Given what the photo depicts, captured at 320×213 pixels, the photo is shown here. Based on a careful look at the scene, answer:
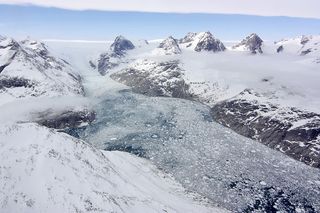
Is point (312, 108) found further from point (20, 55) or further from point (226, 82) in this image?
point (20, 55)

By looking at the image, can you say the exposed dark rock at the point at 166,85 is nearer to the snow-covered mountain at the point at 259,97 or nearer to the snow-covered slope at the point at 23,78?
the snow-covered mountain at the point at 259,97

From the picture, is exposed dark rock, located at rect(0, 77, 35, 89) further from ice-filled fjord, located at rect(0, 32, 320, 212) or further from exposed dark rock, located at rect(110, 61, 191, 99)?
exposed dark rock, located at rect(110, 61, 191, 99)

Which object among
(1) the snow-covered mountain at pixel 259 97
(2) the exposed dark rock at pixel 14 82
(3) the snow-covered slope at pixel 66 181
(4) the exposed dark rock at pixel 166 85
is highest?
(3) the snow-covered slope at pixel 66 181

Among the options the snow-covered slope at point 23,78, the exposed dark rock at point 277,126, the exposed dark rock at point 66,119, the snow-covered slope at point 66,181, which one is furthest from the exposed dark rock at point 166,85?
the snow-covered slope at point 66,181

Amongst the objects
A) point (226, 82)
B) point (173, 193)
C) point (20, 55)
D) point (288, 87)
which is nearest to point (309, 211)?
point (173, 193)

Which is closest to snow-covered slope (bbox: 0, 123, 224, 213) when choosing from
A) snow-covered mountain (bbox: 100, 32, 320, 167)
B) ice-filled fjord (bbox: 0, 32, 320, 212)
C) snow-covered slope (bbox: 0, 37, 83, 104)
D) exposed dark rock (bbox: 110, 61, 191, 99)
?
ice-filled fjord (bbox: 0, 32, 320, 212)

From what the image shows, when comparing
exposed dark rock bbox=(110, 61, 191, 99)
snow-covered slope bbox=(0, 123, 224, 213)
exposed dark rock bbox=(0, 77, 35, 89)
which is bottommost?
exposed dark rock bbox=(110, 61, 191, 99)

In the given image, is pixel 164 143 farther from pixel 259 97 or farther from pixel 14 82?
pixel 14 82
